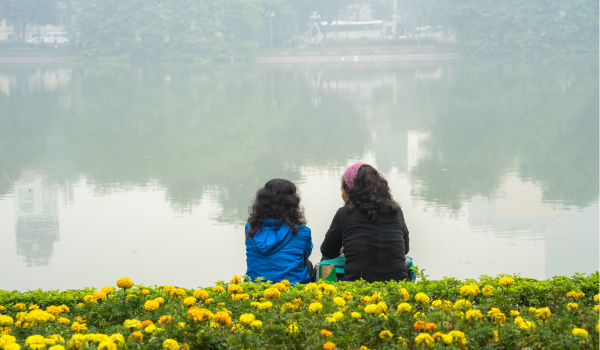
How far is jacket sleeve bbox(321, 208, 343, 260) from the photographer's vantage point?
2.74 meters

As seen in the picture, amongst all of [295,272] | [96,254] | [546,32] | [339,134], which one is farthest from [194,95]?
[546,32]

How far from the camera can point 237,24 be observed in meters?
46.2

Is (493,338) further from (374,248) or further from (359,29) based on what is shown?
(359,29)

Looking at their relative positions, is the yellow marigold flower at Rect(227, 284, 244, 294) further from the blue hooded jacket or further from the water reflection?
the water reflection

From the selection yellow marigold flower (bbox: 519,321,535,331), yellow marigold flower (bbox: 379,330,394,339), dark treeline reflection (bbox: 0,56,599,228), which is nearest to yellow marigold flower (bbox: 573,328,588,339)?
yellow marigold flower (bbox: 519,321,535,331)

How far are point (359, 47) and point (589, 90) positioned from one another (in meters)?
28.5

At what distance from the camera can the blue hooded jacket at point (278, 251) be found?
2.74m

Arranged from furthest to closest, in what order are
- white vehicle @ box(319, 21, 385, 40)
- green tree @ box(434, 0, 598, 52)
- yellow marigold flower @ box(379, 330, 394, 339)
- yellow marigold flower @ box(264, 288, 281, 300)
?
white vehicle @ box(319, 21, 385, 40) → green tree @ box(434, 0, 598, 52) → yellow marigold flower @ box(264, 288, 281, 300) → yellow marigold flower @ box(379, 330, 394, 339)

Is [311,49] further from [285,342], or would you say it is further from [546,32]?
[285,342]

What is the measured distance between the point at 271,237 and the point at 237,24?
149ft

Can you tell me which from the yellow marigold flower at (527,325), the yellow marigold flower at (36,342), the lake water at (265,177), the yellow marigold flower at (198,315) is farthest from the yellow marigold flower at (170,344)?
the lake water at (265,177)

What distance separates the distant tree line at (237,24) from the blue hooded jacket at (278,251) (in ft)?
137

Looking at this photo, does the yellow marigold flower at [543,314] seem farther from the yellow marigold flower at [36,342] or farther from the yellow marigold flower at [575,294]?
the yellow marigold flower at [36,342]

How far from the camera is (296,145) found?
9.73 m
